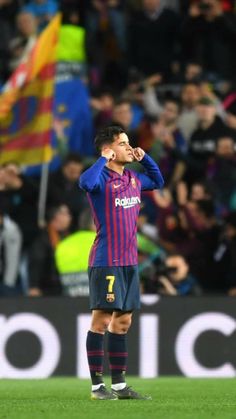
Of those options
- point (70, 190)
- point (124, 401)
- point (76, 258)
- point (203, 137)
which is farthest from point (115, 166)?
point (203, 137)

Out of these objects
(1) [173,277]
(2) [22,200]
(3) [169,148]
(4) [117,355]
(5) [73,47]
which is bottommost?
(4) [117,355]

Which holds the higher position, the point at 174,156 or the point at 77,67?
the point at 77,67

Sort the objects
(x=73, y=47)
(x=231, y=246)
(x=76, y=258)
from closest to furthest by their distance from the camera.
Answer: (x=76, y=258) → (x=231, y=246) → (x=73, y=47)

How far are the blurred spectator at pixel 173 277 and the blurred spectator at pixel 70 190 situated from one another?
176 centimetres

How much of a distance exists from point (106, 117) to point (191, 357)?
4.76 metres

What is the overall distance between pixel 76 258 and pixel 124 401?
4439 mm

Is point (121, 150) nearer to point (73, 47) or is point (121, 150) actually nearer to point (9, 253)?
point (9, 253)

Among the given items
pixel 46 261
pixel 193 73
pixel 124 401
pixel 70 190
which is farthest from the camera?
pixel 193 73

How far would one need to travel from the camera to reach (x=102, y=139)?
9695 millimetres

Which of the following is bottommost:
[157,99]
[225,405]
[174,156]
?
[225,405]

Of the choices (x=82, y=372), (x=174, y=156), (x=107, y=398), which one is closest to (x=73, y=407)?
(x=107, y=398)

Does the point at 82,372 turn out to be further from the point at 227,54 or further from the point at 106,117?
the point at 227,54

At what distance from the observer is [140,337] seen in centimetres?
1351

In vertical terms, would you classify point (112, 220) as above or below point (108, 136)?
below
